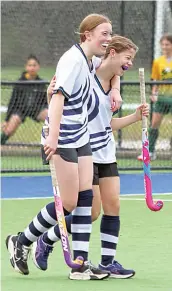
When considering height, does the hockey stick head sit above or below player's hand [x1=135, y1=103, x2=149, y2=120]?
below

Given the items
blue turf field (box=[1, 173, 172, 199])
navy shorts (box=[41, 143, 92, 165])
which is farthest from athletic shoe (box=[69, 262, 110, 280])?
blue turf field (box=[1, 173, 172, 199])

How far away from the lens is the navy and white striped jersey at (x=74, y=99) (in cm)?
591

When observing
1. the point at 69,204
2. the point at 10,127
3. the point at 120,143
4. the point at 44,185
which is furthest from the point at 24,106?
the point at 69,204

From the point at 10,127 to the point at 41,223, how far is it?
21.3 feet

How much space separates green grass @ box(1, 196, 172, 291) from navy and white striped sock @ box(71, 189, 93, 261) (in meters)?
0.24

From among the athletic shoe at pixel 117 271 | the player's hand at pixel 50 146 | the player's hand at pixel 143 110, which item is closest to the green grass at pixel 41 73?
the player's hand at pixel 143 110

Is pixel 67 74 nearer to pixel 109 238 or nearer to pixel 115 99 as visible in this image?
pixel 115 99

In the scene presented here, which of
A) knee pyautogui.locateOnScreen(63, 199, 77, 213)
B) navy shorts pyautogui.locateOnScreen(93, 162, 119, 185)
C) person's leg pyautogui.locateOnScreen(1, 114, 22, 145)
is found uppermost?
person's leg pyautogui.locateOnScreen(1, 114, 22, 145)

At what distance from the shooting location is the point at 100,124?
20.6 ft

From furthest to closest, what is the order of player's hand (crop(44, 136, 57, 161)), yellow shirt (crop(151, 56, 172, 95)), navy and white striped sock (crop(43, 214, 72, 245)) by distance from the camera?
yellow shirt (crop(151, 56, 172, 95))
navy and white striped sock (crop(43, 214, 72, 245))
player's hand (crop(44, 136, 57, 161))

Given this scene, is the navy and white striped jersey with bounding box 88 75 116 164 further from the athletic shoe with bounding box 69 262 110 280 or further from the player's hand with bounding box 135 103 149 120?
the athletic shoe with bounding box 69 262 110 280

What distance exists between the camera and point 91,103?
623 cm

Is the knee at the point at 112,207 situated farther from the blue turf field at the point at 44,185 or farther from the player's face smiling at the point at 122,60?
the blue turf field at the point at 44,185

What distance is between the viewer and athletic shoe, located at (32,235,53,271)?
620 centimetres
